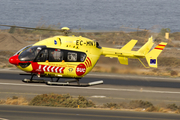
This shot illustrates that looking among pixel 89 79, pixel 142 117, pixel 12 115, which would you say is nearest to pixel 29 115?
pixel 12 115

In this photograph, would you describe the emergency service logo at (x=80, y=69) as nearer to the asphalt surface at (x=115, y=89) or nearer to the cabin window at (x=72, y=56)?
the cabin window at (x=72, y=56)

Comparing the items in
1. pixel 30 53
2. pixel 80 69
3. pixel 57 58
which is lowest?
pixel 80 69

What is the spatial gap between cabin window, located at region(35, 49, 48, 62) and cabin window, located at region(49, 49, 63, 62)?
0.33 meters

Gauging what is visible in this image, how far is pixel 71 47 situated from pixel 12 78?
771 inches

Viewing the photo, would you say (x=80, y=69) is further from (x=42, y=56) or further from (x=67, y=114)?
(x=67, y=114)

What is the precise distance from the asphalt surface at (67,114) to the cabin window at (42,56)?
263 inches

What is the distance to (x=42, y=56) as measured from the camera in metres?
19.6

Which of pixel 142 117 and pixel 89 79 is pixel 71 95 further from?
pixel 142 117

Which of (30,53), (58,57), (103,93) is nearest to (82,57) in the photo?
(58,57)

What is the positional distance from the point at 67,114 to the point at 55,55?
8.57 metres

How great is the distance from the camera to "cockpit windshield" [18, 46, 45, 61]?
63.7 feet

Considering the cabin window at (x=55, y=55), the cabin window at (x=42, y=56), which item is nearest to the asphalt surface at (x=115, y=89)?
the cabin window at (x=55, y=55)

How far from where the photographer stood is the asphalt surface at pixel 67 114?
2472 centimetres

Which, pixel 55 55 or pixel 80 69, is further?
pixel 80 69
